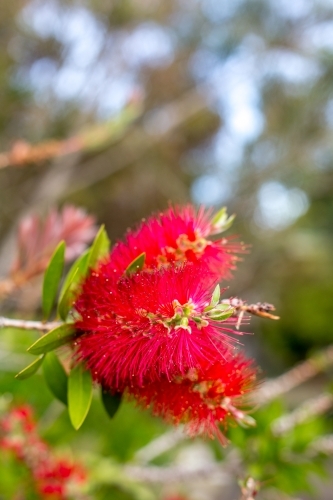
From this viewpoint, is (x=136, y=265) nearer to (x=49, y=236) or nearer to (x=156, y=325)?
(x=156, y=325)

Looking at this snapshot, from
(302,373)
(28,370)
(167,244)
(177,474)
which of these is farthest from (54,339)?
(302,373)

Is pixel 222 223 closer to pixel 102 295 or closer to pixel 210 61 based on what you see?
pixel 102 295

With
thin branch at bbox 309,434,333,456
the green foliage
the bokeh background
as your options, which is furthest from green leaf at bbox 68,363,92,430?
the bokeh background

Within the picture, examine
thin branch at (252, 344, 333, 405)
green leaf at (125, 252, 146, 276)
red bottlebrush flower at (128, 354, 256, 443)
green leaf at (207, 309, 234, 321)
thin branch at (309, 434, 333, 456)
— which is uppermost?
green leaf at (125, 252, 146, 276)

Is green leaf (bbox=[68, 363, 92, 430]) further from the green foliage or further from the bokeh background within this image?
the bokeh background

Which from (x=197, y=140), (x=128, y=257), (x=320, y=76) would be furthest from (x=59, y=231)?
(x=197, y=140)

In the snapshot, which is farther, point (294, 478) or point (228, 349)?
point (294, 478)
